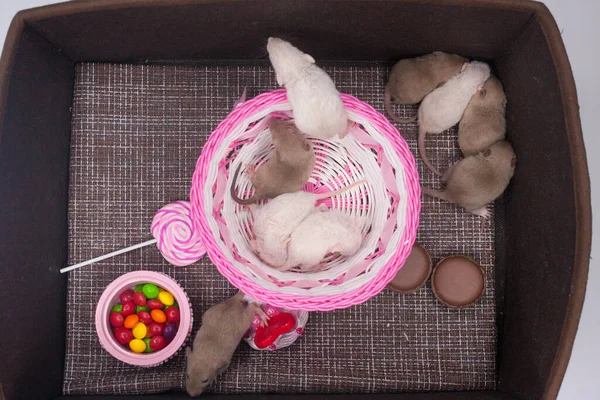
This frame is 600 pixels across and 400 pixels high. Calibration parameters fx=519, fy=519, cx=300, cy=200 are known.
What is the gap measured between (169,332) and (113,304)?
0.18 m

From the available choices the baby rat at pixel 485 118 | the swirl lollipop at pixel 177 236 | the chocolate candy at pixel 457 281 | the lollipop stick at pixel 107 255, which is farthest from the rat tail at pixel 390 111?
the lollipop stick at pixel 107 255

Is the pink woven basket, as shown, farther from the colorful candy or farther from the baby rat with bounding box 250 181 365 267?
the colorful candy

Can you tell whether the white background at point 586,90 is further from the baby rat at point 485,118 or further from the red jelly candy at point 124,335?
the red jelly candy at point 124,335

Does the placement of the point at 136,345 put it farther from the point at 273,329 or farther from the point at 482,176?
the point at 482,176

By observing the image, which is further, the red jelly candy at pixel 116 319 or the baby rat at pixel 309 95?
the red jelly candy at pixel 116 319

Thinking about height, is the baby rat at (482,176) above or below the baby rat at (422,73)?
below

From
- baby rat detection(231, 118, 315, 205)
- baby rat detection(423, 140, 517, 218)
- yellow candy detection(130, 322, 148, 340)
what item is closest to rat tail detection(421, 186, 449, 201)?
baby rat detection(423, 140, 517, 218)

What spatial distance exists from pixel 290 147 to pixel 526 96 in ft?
2.17

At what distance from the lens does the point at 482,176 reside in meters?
1.44

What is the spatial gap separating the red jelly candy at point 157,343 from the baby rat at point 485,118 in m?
1.04

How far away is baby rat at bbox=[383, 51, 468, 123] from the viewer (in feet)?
4.82

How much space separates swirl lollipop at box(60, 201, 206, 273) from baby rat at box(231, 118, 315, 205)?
230 mm

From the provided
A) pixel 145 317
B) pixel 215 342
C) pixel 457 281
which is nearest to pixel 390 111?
pixel 457 281

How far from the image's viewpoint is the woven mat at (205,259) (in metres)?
1.54
